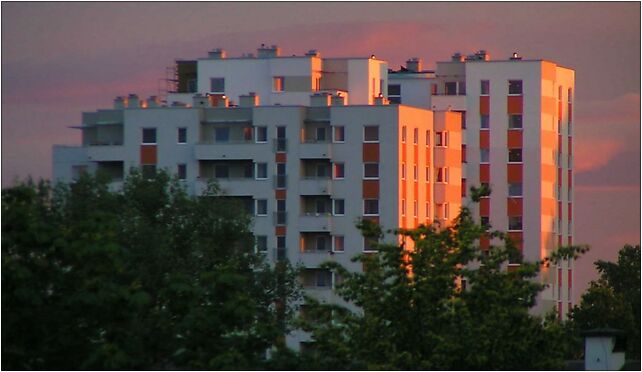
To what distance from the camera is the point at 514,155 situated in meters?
143

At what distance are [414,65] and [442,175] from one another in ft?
45.7

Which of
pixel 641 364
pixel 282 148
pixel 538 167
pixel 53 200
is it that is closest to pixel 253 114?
pixel 282 148

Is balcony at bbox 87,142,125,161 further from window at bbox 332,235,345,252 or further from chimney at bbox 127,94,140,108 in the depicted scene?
window at bbox 332,235,345,252

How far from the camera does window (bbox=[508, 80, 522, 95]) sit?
142000 millimetres

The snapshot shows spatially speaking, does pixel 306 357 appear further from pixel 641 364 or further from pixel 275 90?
pixel 275 90

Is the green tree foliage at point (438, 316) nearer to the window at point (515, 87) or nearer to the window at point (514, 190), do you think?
the window at point (514, 190)

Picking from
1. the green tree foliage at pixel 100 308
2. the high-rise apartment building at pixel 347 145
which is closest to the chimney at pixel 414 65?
the high-rise apartment building at pixel 347 145

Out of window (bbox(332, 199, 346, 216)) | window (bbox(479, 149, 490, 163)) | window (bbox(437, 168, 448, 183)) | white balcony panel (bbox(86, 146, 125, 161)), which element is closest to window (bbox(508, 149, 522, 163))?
window (bbox(479, 149, 490, 163))

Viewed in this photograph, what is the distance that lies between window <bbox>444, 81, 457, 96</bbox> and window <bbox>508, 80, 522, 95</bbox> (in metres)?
3.66

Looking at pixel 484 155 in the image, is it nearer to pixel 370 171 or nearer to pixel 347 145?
pixel 370 171

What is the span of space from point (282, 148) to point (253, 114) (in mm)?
2715

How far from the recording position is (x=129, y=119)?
133 m

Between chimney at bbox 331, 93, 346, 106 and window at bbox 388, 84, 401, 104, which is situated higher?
window at bbox 388, 84, 401, 104

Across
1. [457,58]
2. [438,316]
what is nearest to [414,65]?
[457,58]
